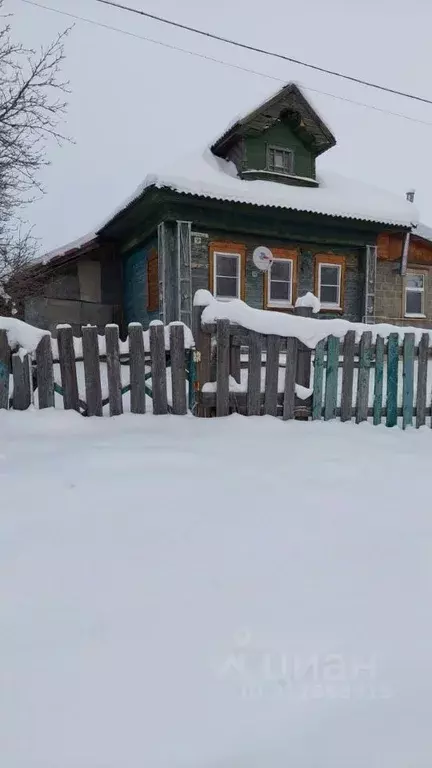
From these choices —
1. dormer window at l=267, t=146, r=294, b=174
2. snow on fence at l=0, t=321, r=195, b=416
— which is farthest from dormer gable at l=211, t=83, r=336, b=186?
snow on fence at l=0, t=321, r=195, b=416

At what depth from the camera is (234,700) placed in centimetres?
148

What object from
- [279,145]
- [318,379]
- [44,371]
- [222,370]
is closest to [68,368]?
[44,371]

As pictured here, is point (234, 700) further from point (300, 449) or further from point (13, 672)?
point (300, 449)

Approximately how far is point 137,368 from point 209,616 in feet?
10.0

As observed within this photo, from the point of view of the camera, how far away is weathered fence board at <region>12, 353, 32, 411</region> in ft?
14.4

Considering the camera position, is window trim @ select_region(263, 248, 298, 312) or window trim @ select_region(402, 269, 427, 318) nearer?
window trim @ select_region(263, 248, 298, 312)

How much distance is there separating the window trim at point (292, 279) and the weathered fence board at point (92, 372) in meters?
8.36

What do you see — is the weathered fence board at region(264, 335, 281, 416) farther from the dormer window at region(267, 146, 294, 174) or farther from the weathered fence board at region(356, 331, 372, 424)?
the dormer window at region(267, 146, 294, 174)

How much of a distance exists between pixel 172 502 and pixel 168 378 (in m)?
2.37

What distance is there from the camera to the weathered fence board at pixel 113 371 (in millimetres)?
4527

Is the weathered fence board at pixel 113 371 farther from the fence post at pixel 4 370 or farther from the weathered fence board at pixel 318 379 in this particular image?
the weathered fence board at pixel 318 379

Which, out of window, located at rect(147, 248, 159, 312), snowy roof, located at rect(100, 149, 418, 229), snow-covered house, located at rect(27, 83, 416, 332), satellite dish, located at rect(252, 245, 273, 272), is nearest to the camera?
snowy roof, located at rect(100, 149, 418, 229)

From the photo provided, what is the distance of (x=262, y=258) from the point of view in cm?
1221

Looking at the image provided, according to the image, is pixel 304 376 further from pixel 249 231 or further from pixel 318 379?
pixel 249 231
